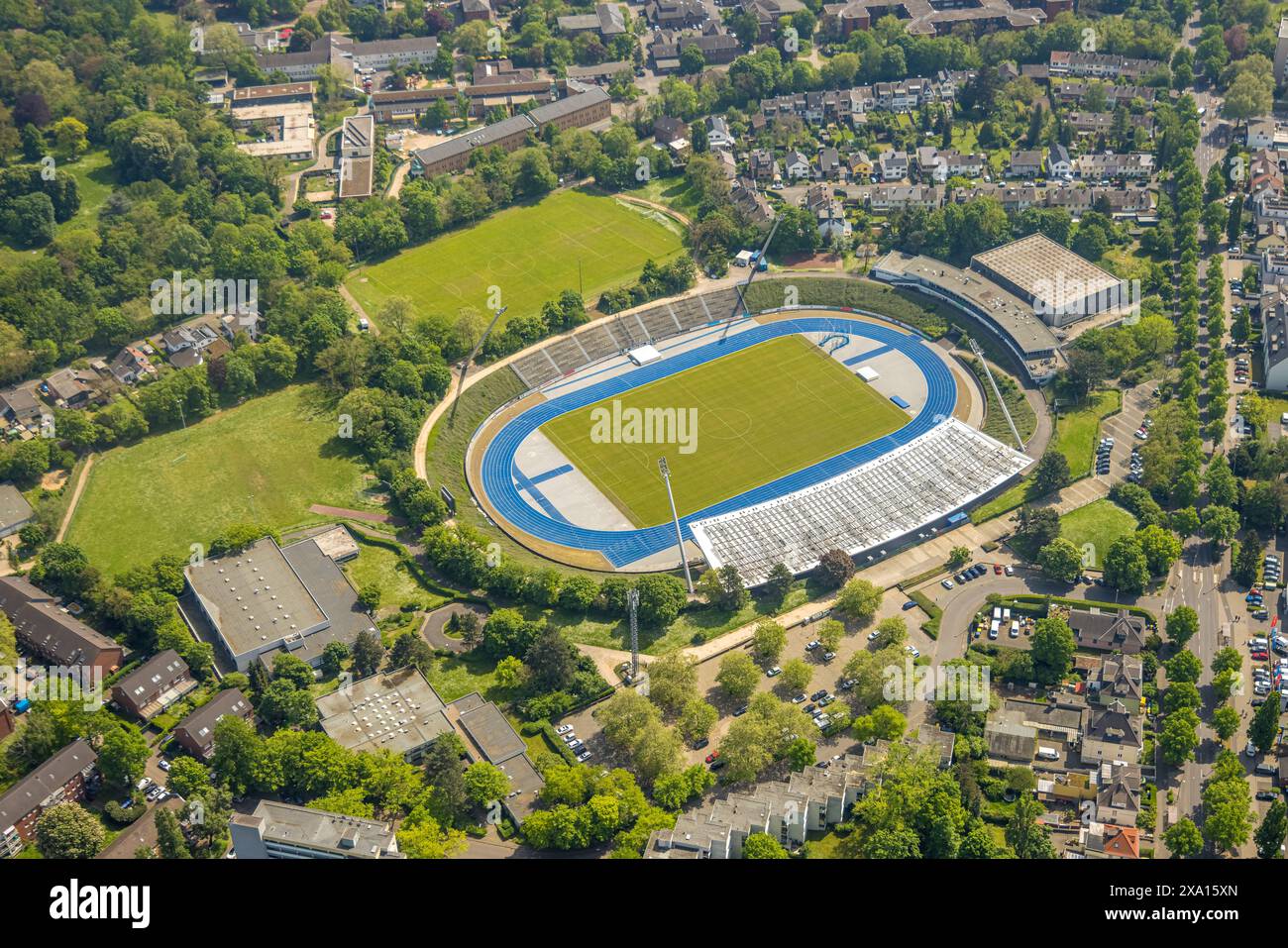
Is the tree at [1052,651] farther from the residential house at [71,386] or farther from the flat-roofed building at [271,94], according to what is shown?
the flat-roofed building at [271,94]

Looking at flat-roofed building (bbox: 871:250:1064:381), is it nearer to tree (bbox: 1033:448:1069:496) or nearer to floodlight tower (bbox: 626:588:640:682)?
tree (bbox: 1033:448:1069:496)

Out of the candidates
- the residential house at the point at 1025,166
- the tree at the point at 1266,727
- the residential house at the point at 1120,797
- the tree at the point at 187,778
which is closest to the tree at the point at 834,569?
the residential house at the point at 1120,797

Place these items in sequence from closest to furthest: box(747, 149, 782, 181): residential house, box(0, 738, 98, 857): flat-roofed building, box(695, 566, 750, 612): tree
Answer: box(0, 738, 98, 857): flat-roofed building → box(695, 566, 750, 612): tree → box(747, 149, 782, 181): residential house

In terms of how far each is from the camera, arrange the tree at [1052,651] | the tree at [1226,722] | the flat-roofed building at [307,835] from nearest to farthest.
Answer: the flat-roofed building at [307,835]
the tree at [1226,722]
the tree at [1052,651]

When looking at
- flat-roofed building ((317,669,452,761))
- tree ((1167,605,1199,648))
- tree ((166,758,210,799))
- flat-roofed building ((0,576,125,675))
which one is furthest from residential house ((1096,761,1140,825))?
flat-roofed building ((0,576,125,675))

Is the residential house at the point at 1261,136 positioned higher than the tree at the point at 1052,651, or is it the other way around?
the residential house at the point at 1261,136

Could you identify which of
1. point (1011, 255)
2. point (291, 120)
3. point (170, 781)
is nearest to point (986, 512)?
point (1011, 255)

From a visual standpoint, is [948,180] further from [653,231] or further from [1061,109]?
[653,231]

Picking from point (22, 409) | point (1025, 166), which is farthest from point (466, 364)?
point (1025, 166)
